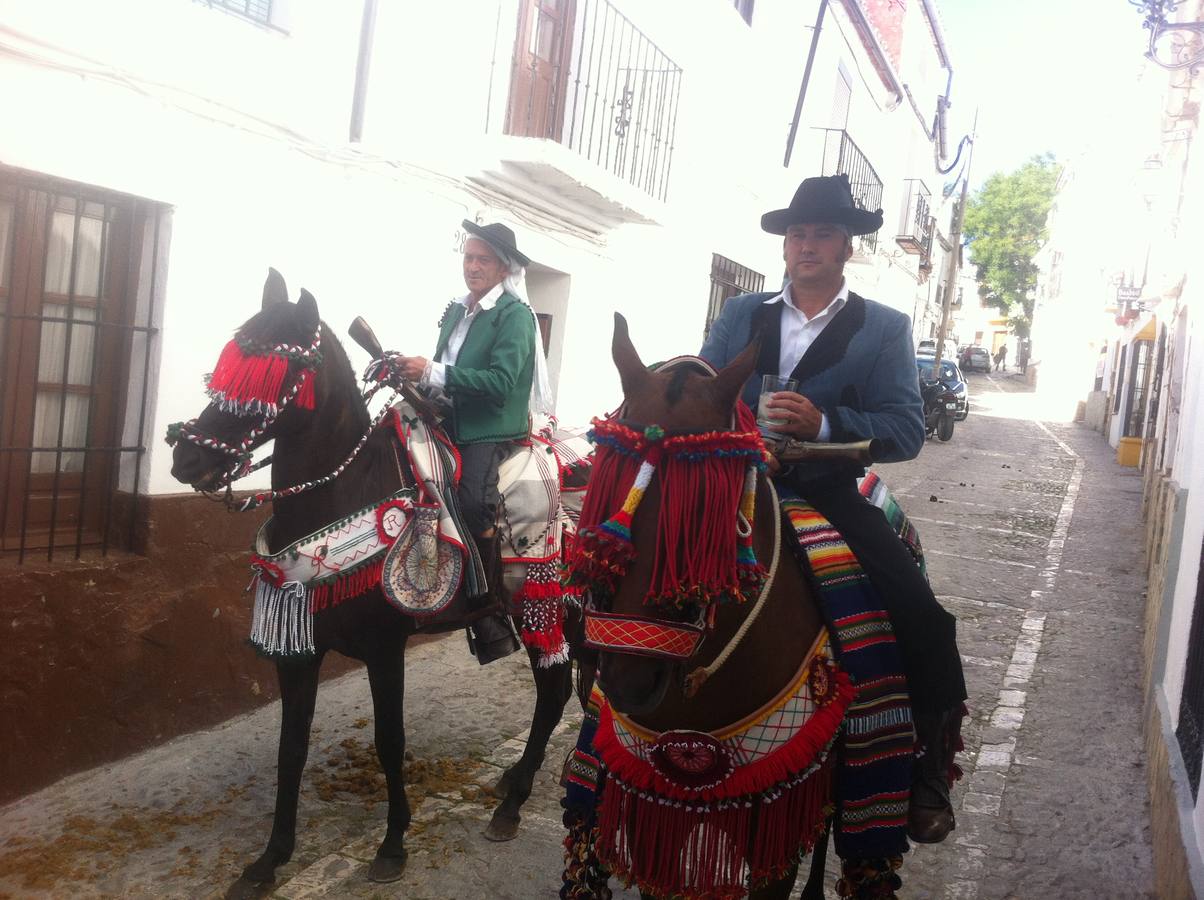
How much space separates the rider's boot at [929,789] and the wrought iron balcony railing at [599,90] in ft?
19.2

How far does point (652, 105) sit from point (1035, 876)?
23.4ft

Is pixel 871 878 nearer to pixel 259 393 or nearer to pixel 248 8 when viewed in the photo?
pixel 259 393

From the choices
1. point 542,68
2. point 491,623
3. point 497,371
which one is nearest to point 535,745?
point 491,623

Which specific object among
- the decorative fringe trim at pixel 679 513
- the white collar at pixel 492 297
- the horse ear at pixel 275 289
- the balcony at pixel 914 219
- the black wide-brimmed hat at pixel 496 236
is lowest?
the decorative fringe trim at pixel 679 513

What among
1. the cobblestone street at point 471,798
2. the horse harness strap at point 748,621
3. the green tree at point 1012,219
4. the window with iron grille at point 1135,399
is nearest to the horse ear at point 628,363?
the horse harness strap at point 748,621

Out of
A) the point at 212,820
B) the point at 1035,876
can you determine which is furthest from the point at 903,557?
the point at 212,820

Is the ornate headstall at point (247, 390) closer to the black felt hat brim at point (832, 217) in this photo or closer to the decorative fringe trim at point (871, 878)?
the black felt hat brim at point (832, 217)

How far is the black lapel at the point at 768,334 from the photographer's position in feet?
10.1

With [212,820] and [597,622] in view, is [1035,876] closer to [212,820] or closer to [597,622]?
[597,622]

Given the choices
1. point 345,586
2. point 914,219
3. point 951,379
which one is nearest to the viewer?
point 345,586

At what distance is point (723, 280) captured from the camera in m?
11.6

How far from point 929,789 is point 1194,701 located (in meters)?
2.19

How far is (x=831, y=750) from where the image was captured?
272 centimetres

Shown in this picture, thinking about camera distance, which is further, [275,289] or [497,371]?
[497,371]
